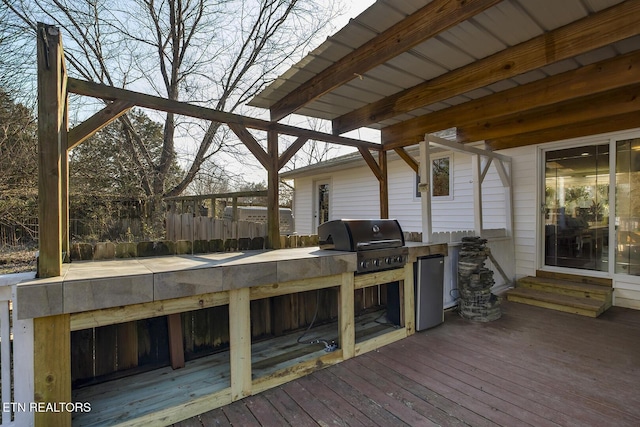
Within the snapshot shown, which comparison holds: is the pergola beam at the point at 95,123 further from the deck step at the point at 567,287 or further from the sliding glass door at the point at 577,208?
the sliding glass door at the point at 577,208

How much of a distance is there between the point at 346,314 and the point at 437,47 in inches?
91.4

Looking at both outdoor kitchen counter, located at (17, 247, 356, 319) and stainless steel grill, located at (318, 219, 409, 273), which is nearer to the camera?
outdoor kitchen counter, located at (17, 247, 356, 319)

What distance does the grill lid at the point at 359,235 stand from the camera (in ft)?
9.33

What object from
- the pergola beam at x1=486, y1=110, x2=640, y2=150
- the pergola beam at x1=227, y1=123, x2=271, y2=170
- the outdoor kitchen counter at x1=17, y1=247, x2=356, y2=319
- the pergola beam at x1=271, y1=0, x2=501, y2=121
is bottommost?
the outdoor kitchen counter at x1=17, y1=247, x2=356, y2=319

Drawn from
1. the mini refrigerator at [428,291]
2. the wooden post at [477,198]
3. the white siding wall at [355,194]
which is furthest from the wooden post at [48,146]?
the white siding wall at [355,194]

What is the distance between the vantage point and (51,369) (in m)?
1.53

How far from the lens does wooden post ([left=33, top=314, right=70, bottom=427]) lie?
151 centimetres

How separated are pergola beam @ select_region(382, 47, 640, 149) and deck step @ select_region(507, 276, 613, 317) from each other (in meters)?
2.61

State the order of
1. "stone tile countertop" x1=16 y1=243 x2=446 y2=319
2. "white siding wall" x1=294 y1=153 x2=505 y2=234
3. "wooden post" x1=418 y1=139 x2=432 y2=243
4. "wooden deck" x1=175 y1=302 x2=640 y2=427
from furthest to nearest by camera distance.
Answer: "white siding wall" x1=294 y1=153 x2=505 y2=234 → "wooden post" x1=418 y1=139 x2=432 y2=243 → "wooden deck" x1=175 y1=302 x2=640 y2=427 → "stone tile countertop" x1=16 y1=243 x2=446 y2=319

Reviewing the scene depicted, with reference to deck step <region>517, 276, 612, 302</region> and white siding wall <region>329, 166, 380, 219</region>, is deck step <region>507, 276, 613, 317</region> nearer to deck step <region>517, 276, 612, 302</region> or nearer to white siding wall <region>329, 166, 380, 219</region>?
deck step <region>517, 276, 612, 302</region>

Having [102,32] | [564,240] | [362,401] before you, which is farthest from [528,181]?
[102,32]

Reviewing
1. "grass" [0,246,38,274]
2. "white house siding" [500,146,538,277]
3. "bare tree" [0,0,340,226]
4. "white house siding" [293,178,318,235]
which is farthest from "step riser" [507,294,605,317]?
"bare tree" [0,0,340,226]

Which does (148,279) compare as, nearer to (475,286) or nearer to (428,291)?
(428,291)

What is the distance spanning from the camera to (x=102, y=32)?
7961 millimetres
